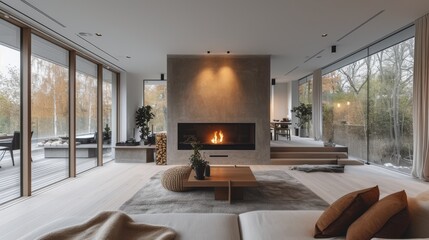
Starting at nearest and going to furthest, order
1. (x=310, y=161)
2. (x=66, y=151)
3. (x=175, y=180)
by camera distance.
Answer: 1. (x=175, y=180)
2. (x=66, y=151)
3. (x=310, y=161)

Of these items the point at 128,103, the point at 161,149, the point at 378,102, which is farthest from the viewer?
the point at 128,103

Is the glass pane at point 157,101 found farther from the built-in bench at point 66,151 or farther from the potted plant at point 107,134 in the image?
the built-in bench at point 66,151

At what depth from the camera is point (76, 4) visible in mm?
3848

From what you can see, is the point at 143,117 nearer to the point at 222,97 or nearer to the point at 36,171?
the point at 222,97

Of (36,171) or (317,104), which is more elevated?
(317,104)

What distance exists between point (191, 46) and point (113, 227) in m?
5.06

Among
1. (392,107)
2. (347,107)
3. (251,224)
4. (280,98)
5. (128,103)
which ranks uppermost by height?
(280,98)

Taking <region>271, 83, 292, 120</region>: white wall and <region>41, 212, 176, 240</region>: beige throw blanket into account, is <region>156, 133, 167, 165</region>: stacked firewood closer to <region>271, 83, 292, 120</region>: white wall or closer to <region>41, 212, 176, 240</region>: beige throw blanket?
<region>41, 212, 176, 240</region>: beige throw blanket

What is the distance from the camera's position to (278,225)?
202 cm

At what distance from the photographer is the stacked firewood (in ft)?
23.4

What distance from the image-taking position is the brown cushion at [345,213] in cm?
178

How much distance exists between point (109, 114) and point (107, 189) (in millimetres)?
4067

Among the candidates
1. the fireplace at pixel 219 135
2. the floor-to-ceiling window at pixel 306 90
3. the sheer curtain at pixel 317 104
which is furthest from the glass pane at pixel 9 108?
the floor-to-ceiling window at pixel 306 90

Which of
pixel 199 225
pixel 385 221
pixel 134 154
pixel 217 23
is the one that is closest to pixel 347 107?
pixel 217 23
